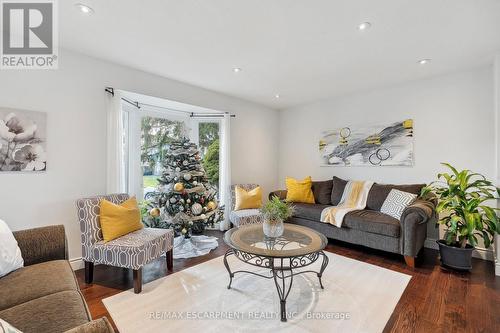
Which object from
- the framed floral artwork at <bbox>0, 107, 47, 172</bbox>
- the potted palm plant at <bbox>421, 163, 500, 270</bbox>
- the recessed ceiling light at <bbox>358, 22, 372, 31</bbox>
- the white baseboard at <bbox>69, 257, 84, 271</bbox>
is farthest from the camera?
the white baseboard at <bbox>69, 257, 84, 271</bbox>

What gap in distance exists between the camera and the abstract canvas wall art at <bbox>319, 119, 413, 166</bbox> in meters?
3.68

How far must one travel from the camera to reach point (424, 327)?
178cm

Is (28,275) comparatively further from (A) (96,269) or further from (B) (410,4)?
(B) (410,4)

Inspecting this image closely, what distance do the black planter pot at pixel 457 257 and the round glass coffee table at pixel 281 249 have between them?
161cm

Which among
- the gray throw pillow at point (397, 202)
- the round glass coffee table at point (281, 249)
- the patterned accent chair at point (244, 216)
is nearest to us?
the round glass coffee table at point (281, 249)

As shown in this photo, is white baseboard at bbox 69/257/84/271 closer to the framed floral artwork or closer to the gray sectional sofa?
the framed floral artwork

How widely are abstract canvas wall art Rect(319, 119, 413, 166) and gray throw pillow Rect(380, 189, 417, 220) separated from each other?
0.68m

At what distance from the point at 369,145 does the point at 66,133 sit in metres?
4.39

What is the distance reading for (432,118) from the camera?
11.4 ft

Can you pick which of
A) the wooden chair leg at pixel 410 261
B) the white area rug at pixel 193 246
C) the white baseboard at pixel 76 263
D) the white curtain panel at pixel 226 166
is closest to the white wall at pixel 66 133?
the white baseboard at pixel 76 263

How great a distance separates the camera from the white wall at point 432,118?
10.2ft

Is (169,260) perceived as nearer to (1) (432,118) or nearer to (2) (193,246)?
(2) (193,246)

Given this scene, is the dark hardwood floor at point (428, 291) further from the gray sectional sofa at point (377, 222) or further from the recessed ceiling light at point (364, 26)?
the recessed ceiling light at point (364, 26)

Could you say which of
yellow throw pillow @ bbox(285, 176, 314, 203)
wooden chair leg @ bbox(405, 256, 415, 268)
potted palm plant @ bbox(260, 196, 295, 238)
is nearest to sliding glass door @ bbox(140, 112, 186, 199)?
potted palm plant @ bbox(260, 196, 295, 238)
